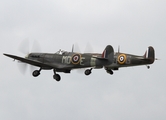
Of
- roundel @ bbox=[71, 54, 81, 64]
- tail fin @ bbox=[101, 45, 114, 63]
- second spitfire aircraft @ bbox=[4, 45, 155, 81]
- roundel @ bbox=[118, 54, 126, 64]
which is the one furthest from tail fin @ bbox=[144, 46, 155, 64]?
roundel @ bbox=[71, 54, 81, 64]

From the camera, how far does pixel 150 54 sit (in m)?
50.4

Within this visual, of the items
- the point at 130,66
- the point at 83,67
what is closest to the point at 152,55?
the point at 130,66

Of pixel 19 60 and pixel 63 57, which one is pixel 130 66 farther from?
pixel 19 60

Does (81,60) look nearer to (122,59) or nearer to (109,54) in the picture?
(109,54)

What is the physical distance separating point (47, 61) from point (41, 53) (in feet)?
4.74

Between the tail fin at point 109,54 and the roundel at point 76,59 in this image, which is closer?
the tail fin at point 109,54

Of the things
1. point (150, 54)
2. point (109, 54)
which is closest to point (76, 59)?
point (109, 54)

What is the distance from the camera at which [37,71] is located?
167ft

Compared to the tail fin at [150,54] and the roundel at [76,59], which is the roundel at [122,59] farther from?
the roundel at [76,59]

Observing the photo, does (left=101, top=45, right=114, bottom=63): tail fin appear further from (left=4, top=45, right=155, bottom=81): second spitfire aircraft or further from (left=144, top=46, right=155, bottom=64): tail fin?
(left=144, top=46, right=155, bottom=64): tail fin

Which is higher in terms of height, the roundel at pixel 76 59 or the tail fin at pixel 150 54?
the tail fin at pixel 150 54

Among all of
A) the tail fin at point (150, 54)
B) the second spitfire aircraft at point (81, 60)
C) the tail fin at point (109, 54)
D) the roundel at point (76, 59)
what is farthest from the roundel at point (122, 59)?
the tail fin at point (109, 54)

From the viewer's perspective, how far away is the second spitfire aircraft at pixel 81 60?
47531mm

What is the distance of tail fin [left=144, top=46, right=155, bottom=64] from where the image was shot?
50200 millimetres
